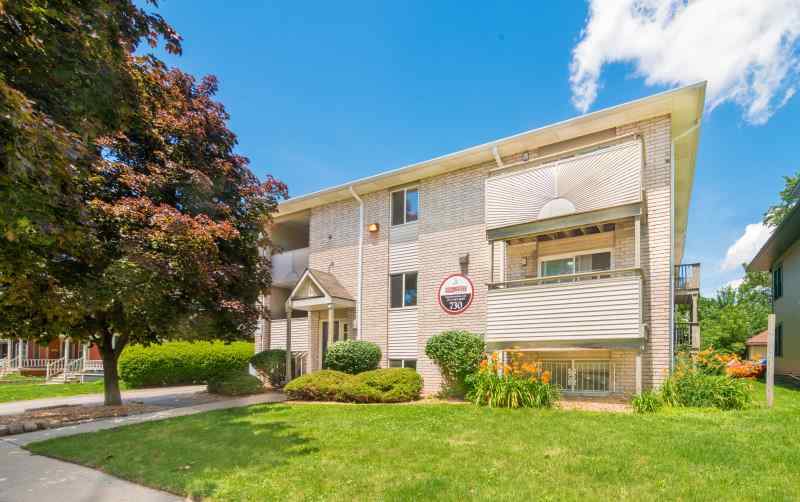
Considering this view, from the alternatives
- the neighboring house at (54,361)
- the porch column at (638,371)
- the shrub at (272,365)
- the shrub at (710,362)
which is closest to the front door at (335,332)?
the shrub at (272,365)

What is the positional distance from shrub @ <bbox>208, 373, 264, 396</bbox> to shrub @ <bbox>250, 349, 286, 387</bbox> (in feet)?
3.56

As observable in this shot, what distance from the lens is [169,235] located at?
9.12 metres

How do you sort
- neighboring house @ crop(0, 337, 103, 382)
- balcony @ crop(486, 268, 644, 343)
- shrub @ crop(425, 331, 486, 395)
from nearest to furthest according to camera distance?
balcony @ crop(486, 268, 644, 343)
shrub @ crop(425, 331, 486, 395)
neighboring house @ crop(0, 337, 103, 382)

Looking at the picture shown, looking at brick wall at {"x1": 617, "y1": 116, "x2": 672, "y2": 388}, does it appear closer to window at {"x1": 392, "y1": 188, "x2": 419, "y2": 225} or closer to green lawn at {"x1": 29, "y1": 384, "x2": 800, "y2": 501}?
green lawn at {"x1": 29, "y1": 384, "x2": 800, "y2": 501}

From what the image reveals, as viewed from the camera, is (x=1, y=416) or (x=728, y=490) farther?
(x=1, y=416)

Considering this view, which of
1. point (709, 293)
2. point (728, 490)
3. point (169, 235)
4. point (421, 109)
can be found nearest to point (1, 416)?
point (169, 235)

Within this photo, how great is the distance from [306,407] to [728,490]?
846 cm

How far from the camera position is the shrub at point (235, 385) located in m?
14.2

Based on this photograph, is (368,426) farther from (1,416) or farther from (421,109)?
(421,109)

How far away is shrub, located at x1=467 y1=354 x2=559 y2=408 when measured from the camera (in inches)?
381

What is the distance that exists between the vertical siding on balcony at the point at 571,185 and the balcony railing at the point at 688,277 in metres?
4.35

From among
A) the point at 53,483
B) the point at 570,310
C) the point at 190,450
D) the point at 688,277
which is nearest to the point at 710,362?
the point at 570,310

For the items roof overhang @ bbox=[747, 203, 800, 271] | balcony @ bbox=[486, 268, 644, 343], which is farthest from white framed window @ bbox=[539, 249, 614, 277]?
roof overhang @ bbox=[747, 203, 800, 271]

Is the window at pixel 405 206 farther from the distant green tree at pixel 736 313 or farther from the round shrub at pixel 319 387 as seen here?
the distant green tree at pixel 736 313
